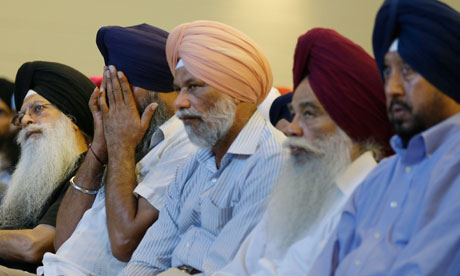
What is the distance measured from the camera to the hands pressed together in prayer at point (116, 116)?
3.99 metres

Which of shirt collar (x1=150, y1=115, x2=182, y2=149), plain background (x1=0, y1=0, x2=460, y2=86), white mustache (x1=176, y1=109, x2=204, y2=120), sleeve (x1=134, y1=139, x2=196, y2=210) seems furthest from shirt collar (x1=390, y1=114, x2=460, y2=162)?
plain background (x1=0, y1=0, x2=460, y2=86)

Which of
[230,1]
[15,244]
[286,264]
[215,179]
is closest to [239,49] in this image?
[215,179]

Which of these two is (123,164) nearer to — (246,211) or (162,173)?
(162,173)

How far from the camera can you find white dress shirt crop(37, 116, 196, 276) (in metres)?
3.77

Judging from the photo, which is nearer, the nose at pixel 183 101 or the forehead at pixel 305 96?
the forehead at pixel 305 96

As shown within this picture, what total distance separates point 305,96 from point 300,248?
576mm

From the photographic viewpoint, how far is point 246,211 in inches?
118

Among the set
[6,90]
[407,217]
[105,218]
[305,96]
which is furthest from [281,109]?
[6,90]

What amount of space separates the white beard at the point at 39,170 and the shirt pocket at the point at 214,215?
68.6 inches

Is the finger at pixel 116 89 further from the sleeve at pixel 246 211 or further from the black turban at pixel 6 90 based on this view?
the black turban at pixel 6 90

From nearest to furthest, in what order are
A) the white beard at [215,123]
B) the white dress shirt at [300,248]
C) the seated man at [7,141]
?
the white dress shirt at [300,248]
the white beard at [215,123]
the seated man at [7,141]

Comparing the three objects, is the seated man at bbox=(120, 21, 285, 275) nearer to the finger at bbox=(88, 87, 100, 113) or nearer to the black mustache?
the finger at bbox=(88, 87, 100, 113)

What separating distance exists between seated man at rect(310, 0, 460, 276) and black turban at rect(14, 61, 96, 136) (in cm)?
280

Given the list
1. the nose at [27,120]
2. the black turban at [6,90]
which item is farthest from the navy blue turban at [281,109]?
the black turban at [6,90]
